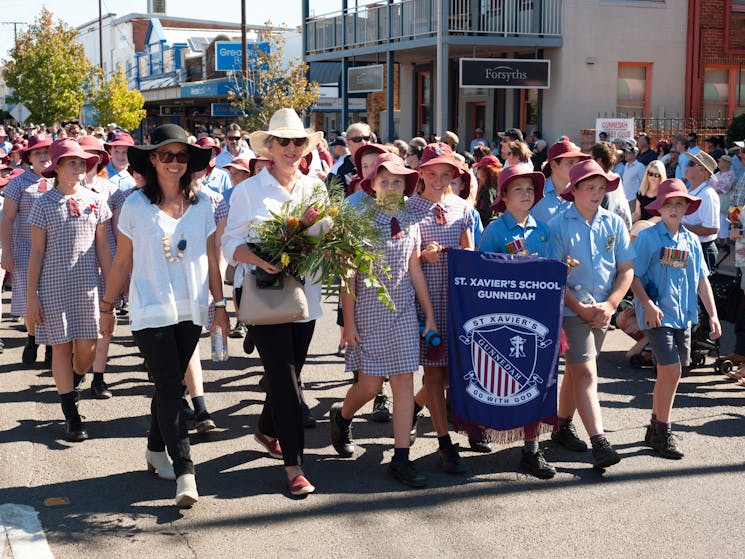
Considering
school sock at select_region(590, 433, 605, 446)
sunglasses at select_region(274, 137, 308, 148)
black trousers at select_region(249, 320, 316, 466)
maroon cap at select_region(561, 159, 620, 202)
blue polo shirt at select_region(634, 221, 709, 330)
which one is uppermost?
sunglasses at select_region(274, 137, 308, 148)

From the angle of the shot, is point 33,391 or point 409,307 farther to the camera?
point 33,391

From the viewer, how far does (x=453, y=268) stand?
5.87 metres

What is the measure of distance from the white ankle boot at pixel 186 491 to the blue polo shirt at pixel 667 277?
9.89 feet

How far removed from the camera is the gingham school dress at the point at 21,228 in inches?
337

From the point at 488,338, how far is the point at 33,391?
416 centimetres

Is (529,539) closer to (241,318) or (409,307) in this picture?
(409,307)

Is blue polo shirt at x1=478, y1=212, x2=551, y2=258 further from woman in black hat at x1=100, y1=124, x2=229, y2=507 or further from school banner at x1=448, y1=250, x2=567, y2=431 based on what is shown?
woman in black hat at x1=100, y1=124, x2=229, y2=507

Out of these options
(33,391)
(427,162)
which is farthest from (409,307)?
(33,391)

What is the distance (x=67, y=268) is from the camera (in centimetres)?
685

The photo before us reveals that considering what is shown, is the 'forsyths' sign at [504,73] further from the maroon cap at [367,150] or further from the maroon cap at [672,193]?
the maroon cap at [672,193]

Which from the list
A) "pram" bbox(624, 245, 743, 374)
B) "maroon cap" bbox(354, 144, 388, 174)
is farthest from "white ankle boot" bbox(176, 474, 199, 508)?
"pram" bbox(624, 245, 743, 374)

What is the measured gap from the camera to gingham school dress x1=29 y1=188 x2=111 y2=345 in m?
6.77

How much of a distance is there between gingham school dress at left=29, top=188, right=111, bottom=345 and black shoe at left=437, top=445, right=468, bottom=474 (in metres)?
2.66

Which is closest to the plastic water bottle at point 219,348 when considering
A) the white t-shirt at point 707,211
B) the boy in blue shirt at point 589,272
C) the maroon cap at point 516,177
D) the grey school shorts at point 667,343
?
the maroon cap at point 516,177
